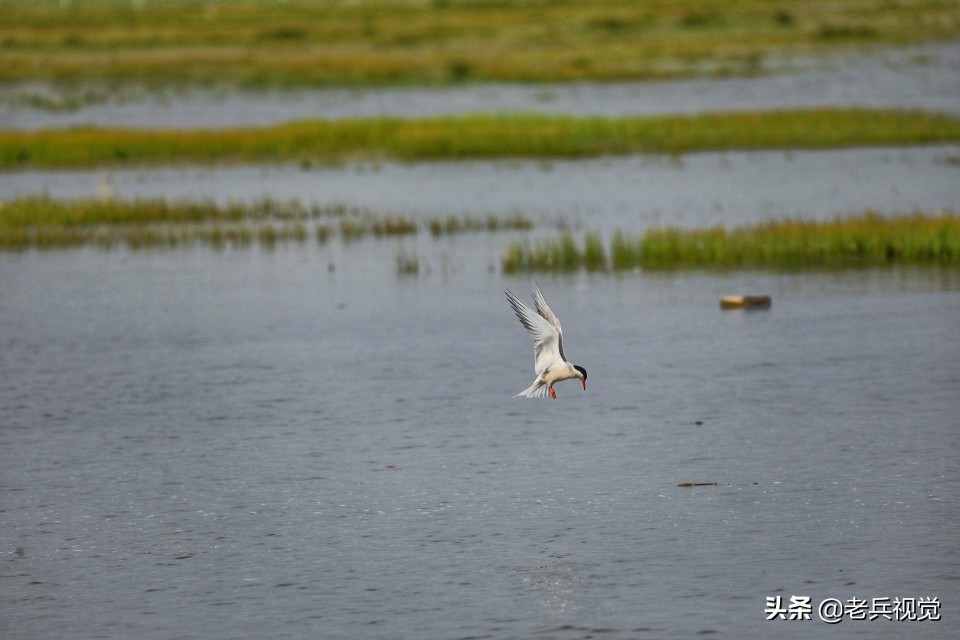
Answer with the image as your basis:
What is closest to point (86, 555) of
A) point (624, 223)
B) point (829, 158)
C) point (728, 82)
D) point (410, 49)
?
point (624, 223)

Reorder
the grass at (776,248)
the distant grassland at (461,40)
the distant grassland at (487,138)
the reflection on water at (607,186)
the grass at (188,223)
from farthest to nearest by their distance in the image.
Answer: the distant grassland at (461,40)
the distant grassland at (487,138)
the reflection on water at (607,186)
the grass at (188,223)
the grass at (776,248)

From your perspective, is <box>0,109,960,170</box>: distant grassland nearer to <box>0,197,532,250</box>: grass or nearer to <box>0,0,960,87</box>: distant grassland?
<box>0,197,532,250</box>: grass

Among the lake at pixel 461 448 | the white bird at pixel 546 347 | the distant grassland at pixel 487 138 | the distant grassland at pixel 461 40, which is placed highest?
the distant grassland at pixel 461 40

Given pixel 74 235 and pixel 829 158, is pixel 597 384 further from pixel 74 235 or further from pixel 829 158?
pixel 829 158

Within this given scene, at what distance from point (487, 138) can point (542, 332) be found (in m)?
47.9

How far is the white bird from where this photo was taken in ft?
56.9

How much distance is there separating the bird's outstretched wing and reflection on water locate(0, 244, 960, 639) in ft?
5.80

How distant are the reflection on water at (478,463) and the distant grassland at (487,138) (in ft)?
95.2

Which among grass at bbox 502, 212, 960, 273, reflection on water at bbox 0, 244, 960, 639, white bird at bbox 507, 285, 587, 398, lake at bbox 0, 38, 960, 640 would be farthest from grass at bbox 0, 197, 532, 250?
white bird at bbox 507, 285, 587, 398

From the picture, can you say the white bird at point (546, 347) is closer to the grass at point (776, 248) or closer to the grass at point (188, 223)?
the grass at point (776, 248)

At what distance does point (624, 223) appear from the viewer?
4488 centimetres

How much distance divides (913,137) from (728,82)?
3139 centimetres

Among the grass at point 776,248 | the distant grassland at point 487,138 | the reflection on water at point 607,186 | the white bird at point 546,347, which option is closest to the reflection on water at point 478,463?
the grass at point 776,248

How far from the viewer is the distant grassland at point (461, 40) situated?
105 metres
